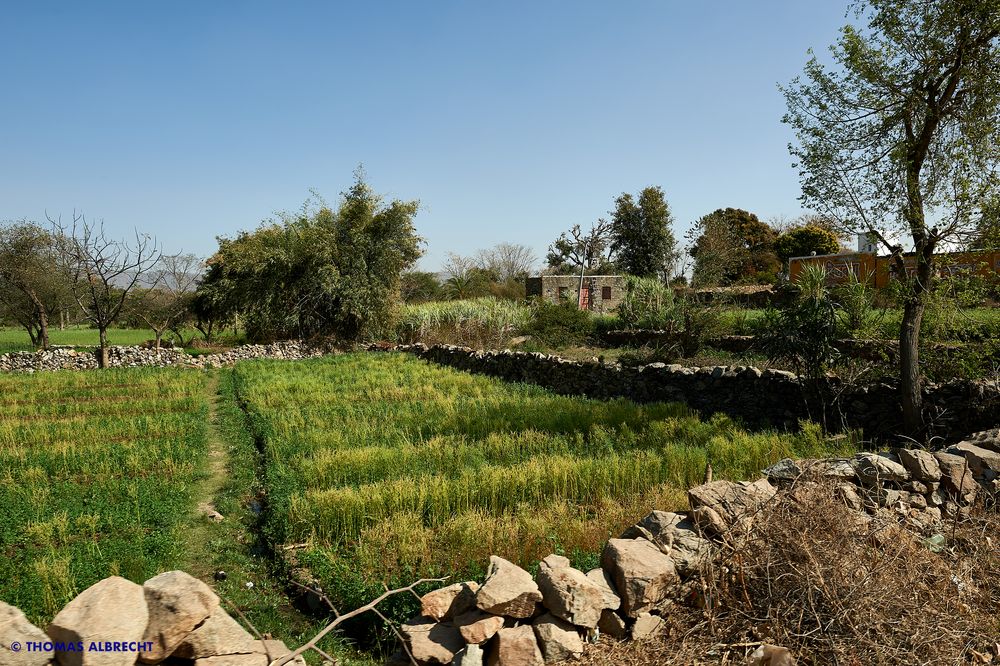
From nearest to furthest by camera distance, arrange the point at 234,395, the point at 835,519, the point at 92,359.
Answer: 1. the point at 835,519
2. the point at 234,395
3. the point at 92,359

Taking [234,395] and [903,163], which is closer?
[903,163]

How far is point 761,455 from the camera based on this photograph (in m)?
7.04

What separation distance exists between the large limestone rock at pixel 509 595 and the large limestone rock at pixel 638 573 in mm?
535

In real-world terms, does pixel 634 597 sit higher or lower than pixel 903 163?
lower

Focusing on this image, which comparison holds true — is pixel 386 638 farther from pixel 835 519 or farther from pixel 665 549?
pixel 835 519

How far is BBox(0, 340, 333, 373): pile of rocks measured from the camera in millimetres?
18828

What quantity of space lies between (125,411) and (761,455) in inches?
458

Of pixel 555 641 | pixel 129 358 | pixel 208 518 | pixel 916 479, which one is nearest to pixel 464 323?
pixel 129 358

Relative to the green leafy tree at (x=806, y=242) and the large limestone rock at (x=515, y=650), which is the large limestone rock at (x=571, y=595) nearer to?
the large limestone rock at (x=515, y=650)

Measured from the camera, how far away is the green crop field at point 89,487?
462cm

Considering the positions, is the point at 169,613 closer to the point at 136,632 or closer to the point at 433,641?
the point at 136,632

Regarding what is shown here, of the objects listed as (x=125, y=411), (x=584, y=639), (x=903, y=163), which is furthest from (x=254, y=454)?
(x=903, y=163)

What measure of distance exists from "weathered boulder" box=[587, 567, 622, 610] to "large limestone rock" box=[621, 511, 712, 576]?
1.55 ft

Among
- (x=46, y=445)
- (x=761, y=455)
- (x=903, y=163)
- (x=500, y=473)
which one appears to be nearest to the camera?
(x=500, y=473)
